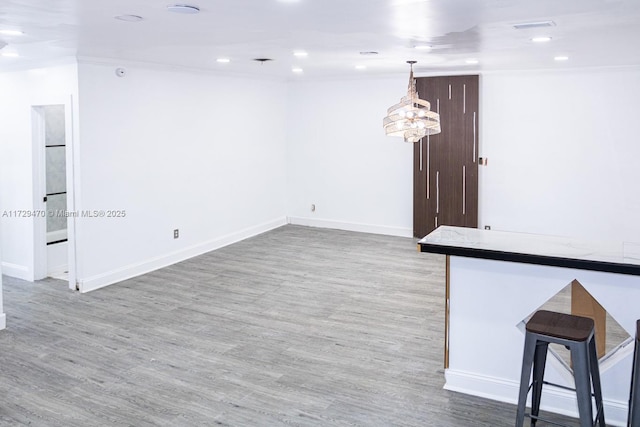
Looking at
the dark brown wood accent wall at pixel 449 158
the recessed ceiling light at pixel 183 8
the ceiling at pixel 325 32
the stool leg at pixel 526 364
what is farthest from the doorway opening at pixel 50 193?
the stool leg at pixel 526 364

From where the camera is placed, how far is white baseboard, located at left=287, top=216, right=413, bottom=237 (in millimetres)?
8594

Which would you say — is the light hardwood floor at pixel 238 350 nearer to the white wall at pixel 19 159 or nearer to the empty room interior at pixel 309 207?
the empty room interior at pixel 309 207

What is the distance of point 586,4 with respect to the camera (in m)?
3.21

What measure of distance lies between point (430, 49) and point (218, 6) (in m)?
2.55

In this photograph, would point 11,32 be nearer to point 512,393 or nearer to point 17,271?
point 17,271

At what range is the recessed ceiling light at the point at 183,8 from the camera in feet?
10.6

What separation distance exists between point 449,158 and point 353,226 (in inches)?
73.9

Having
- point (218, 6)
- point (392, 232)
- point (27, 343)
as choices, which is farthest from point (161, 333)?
point (392, 232)

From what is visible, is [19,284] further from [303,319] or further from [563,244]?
[563,244]

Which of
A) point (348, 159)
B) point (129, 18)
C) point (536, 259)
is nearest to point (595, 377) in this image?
point (536, 259)

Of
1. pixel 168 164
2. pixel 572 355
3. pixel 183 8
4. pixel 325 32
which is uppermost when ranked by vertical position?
pixel 325 32

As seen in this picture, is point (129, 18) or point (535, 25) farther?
point (535, 25)

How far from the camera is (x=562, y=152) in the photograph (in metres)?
7.48

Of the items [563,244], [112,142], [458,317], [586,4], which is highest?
[586,4]
